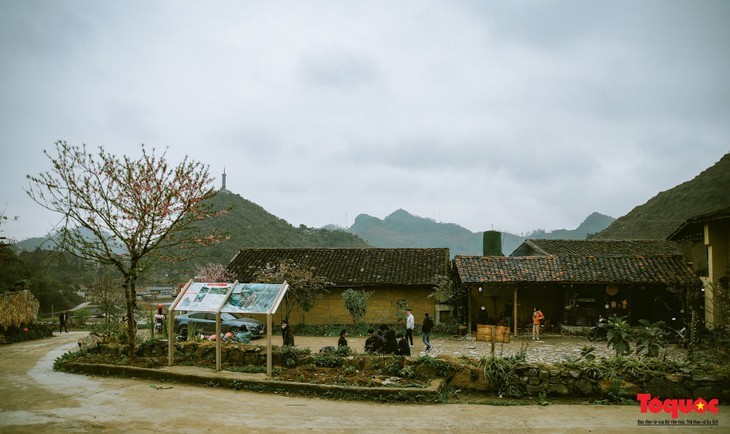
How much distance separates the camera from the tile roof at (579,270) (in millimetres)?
22203

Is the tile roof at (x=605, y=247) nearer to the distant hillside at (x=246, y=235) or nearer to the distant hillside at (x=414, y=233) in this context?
the distant hillside at (x=246, y=235)

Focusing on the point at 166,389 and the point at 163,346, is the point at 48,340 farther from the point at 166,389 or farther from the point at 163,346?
the point at 166,389

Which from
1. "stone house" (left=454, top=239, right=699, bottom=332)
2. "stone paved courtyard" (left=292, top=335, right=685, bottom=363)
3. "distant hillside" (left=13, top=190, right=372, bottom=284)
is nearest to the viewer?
"stone paved courtyard" (left=292, top=335, right=685, bottom=363)

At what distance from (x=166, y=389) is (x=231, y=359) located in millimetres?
2117

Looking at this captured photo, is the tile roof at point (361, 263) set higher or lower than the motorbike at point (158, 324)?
higher

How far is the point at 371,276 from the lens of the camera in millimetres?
26812

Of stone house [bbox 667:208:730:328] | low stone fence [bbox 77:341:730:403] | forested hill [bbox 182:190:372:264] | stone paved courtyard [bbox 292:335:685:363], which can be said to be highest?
forested hill [bbox 182:190:372:264]

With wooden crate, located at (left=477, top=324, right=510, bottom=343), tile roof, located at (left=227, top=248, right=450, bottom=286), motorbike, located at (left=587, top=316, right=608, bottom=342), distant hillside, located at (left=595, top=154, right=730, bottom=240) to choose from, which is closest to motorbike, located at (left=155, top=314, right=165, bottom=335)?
tile roof, located at (left=227, top=248, right=450, bottom=286)

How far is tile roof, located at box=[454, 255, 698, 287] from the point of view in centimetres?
2220

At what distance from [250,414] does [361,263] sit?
65.8 feet

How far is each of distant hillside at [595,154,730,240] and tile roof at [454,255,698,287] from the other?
26313mm

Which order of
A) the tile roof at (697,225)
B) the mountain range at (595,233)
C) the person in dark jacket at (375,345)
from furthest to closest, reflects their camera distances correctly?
the mountain range at (595,233) → the tile roof at (697,225) → the person in dark jacket at (375,345)

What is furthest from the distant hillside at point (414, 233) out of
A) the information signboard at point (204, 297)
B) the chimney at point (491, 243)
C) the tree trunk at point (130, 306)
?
the information signboard at point (204, 297)

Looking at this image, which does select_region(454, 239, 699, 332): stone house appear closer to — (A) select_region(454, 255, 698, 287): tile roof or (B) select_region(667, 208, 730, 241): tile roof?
(A) select_region(454, 255, 698, 287): tile roof
